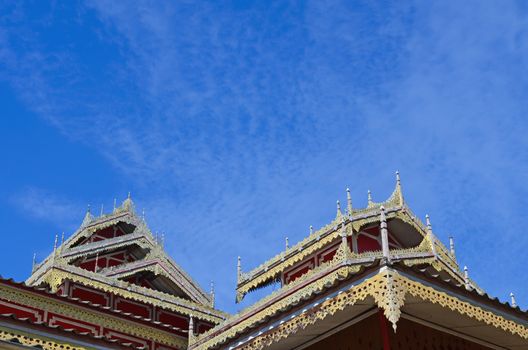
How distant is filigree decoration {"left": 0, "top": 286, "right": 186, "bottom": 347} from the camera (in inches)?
858

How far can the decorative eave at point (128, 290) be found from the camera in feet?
82.1

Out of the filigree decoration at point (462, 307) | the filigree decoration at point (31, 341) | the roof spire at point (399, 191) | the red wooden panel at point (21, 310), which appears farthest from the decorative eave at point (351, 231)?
the filigree decoration at point (31, 341)

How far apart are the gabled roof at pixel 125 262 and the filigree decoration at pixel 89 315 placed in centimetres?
252

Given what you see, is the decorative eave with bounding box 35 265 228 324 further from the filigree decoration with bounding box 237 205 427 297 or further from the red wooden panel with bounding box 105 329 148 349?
the red wooden panel with bounding box 105 329 148 349

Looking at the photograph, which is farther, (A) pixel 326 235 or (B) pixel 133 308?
(B) pixel 133 308

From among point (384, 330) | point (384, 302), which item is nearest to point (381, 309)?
point (384, 330)

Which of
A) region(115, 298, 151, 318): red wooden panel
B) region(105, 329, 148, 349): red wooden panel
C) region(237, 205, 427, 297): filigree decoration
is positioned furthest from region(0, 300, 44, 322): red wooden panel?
region(237, 205, 427, 297): filigree decoration

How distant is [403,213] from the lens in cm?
2561

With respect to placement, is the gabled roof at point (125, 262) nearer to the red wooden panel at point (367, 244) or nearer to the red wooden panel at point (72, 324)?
the red wooden panel at point (72, 324)

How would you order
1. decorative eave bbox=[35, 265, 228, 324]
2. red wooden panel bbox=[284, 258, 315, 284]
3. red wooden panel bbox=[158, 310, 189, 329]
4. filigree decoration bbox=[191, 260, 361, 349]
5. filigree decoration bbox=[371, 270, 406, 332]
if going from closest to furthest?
filigree decoration bbox=[371, 270, 406, 332]
filigree decoration bbox=[191, 260, 361, 349]
decorative eave bbox=[35, 265, 228, 324]
red wooden panel bbox=[284, 258, 315, 284]
red wooden panel bbox=[158, 310, 189, 329]

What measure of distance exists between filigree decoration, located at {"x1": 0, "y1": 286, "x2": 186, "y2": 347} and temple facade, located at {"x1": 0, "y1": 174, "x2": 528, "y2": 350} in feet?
0.11

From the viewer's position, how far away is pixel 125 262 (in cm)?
2991

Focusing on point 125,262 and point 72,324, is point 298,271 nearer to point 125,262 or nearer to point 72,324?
point 125,262

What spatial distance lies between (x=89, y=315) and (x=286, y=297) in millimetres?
7270
